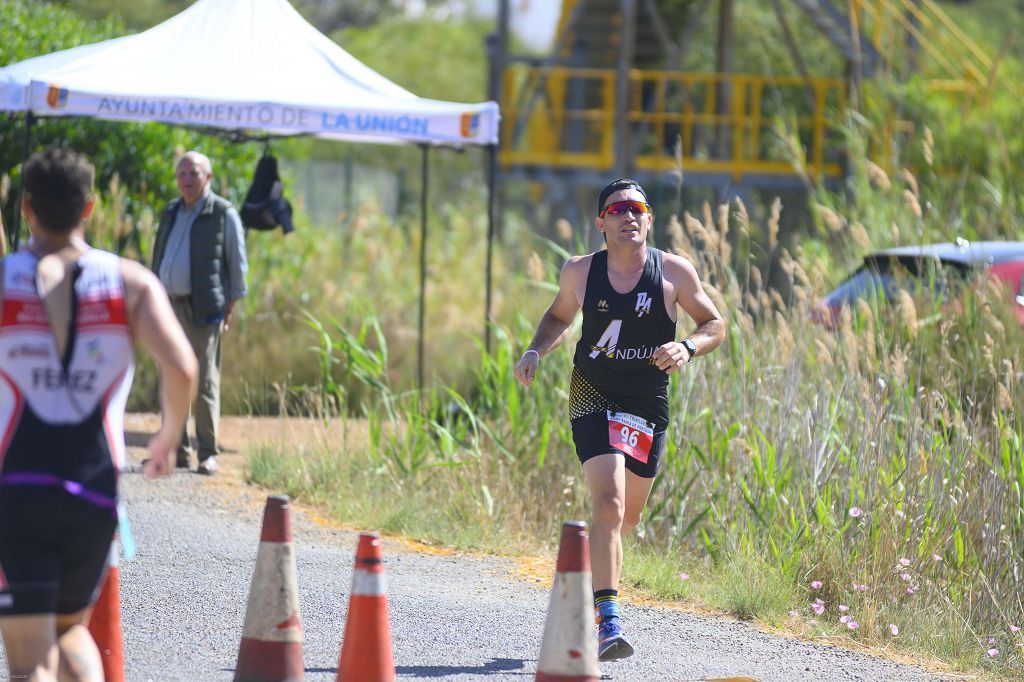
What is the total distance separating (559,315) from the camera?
19.1 feet

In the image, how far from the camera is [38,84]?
29.8ft

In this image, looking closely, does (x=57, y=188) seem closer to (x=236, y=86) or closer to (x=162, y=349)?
(x=162, y=349)

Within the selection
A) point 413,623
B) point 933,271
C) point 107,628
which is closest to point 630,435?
point 413,623

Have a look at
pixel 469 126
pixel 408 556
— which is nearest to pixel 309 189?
pixel 469 126

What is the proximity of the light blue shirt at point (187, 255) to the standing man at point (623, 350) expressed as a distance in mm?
3942

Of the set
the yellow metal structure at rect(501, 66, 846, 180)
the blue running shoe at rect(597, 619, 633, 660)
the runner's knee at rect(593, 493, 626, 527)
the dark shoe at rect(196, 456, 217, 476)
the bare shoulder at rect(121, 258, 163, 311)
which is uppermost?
the yellow metal structure at rect(501, 66, 846, 180)

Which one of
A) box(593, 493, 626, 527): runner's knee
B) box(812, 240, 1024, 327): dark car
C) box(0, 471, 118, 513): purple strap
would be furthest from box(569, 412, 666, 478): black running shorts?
box(812, 240, 1024, 327): dark car

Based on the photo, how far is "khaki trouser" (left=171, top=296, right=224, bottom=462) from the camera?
29.8ft

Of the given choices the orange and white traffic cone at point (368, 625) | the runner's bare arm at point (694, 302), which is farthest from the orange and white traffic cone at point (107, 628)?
the runner's bare arm at point (694, 302)

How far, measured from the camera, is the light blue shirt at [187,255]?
895cm

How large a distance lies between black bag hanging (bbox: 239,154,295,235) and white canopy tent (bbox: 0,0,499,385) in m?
0.58

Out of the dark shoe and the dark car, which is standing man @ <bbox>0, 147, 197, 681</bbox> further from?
the dark shoe

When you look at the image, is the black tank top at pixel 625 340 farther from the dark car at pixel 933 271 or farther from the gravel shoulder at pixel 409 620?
the dark car at pixel 933 271

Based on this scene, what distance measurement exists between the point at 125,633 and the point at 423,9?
38.3 meters
